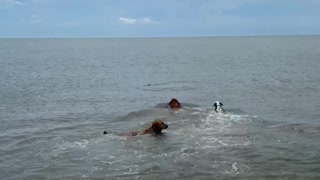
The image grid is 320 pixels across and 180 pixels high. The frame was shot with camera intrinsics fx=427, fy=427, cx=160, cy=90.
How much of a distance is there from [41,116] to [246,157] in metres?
19.8

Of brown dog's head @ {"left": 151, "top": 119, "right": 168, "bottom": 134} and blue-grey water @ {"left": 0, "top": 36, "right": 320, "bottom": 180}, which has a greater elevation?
brown dog's head @ {"left": 151, "top": 119, "right": 168, "bottom": 134}

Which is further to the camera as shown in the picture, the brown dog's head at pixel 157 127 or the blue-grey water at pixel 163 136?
the brown dog's head at pixel 157 127

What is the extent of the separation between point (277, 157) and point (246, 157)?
4.94 feet

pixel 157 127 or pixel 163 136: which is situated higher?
pixel 157 127

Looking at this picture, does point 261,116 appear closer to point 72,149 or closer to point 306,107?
point 306,107

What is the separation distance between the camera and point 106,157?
21.4 metres

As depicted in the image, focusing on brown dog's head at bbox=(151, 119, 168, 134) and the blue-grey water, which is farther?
brown dog's head at bbox=(151, 119, 168, 134)

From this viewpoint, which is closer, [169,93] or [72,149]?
[72,149]

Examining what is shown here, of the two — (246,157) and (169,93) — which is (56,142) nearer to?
(246,157)

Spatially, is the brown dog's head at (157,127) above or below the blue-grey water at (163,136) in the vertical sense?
above

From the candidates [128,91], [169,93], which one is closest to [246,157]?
[169,93]

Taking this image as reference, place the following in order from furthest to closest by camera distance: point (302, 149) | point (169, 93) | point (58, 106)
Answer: point (169, 93), point (58, 106), point (302, 149)

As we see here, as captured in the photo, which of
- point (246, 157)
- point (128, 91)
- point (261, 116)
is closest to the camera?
point (246, 157)

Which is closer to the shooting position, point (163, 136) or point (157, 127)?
point (163, 136)
